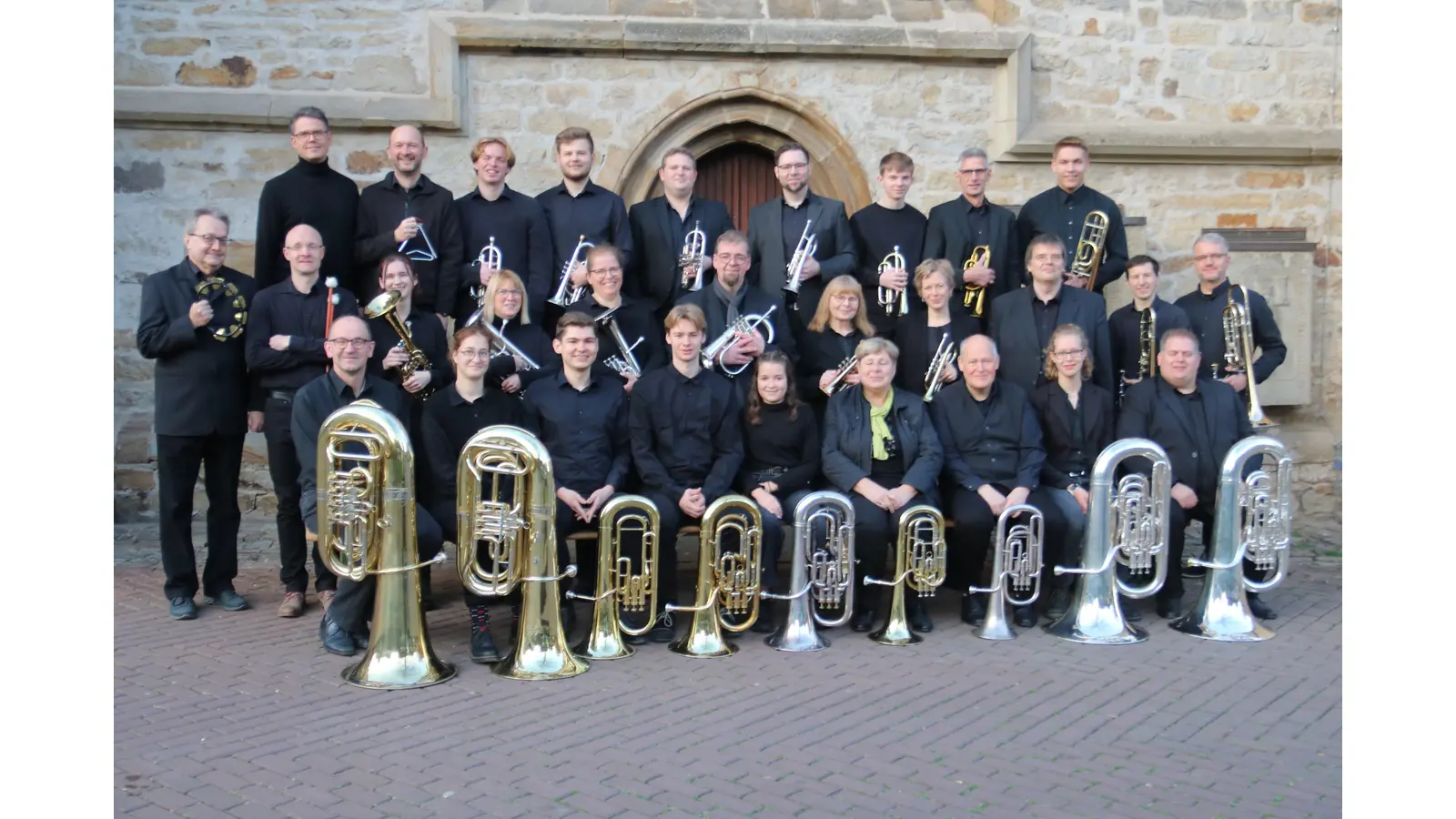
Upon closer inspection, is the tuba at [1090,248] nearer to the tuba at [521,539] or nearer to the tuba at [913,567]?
the tuba at [913,567]

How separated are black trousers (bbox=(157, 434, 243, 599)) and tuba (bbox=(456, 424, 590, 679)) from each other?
1677mm

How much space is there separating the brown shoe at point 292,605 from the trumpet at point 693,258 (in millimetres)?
2548

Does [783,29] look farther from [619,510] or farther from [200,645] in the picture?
[200,645]

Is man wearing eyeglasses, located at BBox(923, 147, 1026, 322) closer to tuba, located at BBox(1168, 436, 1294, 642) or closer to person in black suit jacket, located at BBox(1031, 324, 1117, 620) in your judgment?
person in black suit jacket, located at BBox(1031, 324, 1117, 620)

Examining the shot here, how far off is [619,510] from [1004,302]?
267 cm

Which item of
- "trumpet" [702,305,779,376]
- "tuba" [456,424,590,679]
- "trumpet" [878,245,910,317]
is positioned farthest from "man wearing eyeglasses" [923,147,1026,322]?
"tuba" [456,424,590,679]

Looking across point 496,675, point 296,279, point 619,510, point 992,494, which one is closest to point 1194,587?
point 992,494

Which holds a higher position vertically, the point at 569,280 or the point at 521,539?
the point at 569,280

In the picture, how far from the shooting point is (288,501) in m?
6.41

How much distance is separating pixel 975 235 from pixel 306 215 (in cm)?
372

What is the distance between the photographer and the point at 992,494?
647cm

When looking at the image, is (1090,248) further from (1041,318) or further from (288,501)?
(288,501)

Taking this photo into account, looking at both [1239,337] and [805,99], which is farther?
[805,99]

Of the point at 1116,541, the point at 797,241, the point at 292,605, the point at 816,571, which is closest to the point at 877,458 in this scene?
the point at 816,571
